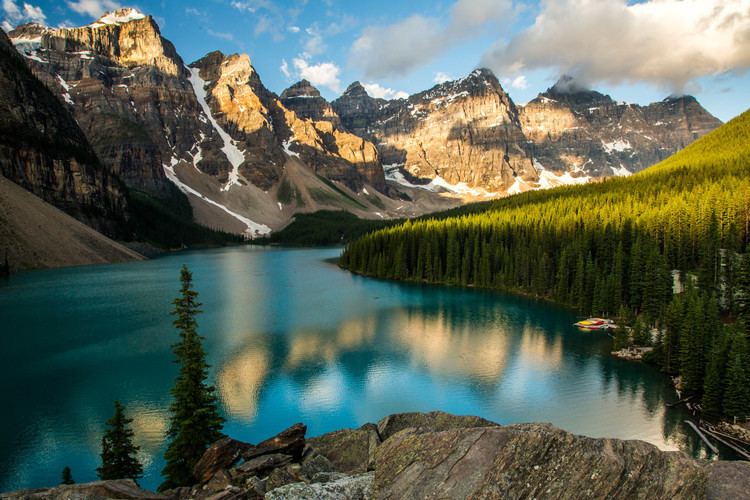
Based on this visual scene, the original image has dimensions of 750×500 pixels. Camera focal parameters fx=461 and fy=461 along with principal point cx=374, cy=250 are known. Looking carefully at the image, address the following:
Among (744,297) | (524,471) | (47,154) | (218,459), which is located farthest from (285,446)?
(47,154)

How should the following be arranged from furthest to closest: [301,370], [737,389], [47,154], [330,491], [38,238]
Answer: [47,154]
[38,238]
[301,370]
[737,389]
[330,491]

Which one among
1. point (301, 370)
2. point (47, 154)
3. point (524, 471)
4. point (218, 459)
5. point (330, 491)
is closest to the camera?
point (524, 471)

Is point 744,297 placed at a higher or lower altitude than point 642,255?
lower

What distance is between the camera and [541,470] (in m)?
8.40

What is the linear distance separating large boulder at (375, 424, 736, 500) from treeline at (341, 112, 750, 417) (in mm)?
25498

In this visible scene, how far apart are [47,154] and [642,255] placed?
143927 millimetres

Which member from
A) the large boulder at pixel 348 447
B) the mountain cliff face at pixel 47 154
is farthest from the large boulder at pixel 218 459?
the mountain cliff face at pixel 47 154

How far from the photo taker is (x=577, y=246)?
7325 cm

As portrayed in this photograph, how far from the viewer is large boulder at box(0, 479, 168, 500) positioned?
36.7 feet

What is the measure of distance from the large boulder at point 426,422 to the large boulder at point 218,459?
4827 millimetres

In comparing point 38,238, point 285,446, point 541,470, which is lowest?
point 285,446

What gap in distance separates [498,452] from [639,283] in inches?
2262

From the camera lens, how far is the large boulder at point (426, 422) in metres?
15.5

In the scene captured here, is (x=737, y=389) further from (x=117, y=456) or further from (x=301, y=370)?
(x=117, y=456)
